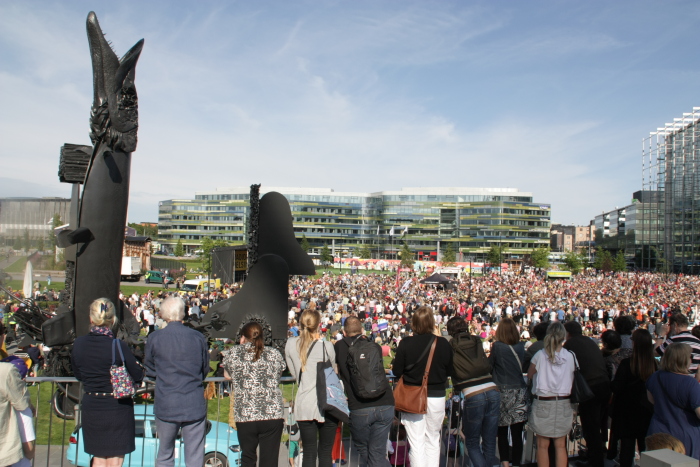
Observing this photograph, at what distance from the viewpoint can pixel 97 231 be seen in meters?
8.61

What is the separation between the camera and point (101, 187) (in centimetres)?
864

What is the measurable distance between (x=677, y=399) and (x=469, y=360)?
1.60 meters

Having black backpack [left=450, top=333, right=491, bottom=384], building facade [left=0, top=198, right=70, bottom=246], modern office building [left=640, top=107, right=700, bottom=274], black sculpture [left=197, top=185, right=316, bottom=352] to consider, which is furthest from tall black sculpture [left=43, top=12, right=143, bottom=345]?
modern office building [left=640, top=107, right=700, bottom=274]

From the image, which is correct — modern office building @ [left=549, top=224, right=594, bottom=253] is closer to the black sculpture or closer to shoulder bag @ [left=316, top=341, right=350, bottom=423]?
the black sculpture

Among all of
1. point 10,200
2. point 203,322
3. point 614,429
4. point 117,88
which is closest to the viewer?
point 614,429

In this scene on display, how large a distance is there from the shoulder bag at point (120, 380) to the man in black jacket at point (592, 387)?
13.0 feet

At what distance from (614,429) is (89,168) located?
8.21 metres

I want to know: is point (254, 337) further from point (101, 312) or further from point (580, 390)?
point (580, 390)

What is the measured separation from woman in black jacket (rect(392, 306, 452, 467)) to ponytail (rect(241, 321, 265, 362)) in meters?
1.21

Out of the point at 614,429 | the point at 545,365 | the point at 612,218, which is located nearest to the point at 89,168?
the point at 545,365

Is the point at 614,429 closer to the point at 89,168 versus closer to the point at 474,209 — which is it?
the point at 89,168

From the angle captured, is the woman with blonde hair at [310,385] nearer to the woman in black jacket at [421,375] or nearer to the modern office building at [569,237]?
the woman in black jacket at [421,375]

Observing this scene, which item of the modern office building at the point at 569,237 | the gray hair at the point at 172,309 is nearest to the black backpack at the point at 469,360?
the gray hair at the point at 172,309

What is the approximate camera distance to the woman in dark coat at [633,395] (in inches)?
194
